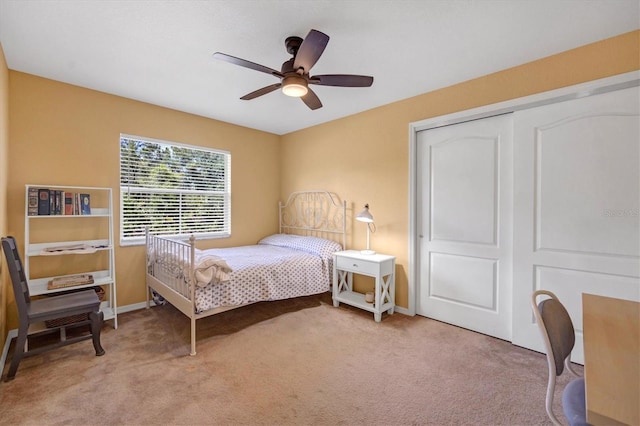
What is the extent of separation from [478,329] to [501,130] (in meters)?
1.90

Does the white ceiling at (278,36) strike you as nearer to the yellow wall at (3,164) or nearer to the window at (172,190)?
the yellow wall at (3,164)

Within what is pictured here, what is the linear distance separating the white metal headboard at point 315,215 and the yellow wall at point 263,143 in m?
0.13

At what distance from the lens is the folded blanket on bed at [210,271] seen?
2.40 m

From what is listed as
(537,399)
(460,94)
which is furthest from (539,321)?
(460,94)

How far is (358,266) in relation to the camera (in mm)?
3252

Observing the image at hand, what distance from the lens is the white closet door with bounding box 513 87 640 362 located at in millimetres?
2061

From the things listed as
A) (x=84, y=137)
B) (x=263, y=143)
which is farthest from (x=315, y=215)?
(x=84, y=137)

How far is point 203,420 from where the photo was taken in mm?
1653

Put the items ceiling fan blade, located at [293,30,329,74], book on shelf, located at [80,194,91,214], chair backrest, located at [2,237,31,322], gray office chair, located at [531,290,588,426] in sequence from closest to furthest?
gray office chair, located at [531,290,588,426] → ceiling fan blade, located at [293,30,329,74] → chair backrest, located at [2,237,31,322] → book on shelf, located at [80,194,91,214]

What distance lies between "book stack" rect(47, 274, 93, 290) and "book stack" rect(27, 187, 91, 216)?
60cm

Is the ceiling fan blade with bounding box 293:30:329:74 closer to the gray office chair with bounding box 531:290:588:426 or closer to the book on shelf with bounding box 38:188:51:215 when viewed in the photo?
the gray office chair with bounding box 531:290:588:426

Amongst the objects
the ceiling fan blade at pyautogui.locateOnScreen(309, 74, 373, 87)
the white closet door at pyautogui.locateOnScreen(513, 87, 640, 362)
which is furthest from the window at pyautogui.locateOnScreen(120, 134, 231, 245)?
the white closet door at pyautogui.locateOnScreen(513, 87, 640, 362)

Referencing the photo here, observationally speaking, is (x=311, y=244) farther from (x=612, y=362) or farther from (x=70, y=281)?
(x=612, y=362)

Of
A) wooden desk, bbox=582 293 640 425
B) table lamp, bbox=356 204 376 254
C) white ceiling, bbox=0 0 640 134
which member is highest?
white ceiling, bbox=0 0 640 134
